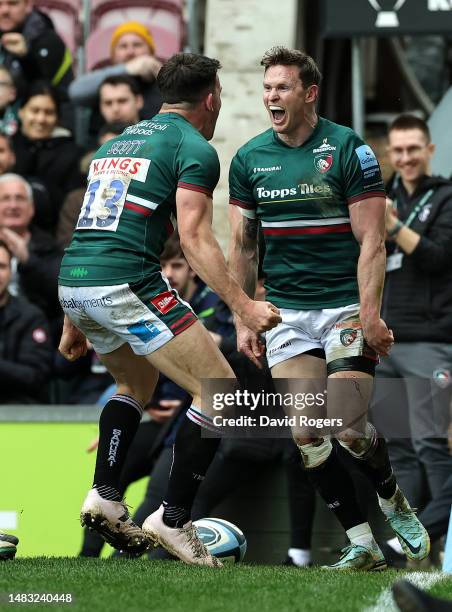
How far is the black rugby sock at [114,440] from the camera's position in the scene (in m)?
6.85

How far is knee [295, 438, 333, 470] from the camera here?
273 inches

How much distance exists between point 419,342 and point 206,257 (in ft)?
9.07

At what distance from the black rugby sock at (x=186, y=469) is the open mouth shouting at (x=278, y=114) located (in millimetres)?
1567

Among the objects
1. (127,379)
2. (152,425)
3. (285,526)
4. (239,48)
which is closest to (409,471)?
(285,526)

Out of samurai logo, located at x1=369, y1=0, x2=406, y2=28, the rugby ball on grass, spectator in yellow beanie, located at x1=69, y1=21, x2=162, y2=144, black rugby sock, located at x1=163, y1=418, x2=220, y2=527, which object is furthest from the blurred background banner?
black rugby sock, located at x1=163, y1=418, x2=220, y2=527

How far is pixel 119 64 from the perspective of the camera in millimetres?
12102

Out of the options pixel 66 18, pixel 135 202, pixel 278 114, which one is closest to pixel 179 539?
pixel 135 202

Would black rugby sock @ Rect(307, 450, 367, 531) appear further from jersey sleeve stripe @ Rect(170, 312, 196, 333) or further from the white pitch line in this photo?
jersey sleeve stripe @ Rect(170, 312, 196, 333)

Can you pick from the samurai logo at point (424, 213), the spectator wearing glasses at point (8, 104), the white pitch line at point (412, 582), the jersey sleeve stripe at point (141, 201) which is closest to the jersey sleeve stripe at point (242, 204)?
the jersey sleeve stripe at point (141, 201)

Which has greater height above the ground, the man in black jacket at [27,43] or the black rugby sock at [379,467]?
the man in black jacket at [27,43]

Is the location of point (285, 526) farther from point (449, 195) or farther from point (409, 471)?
point (449, 195)

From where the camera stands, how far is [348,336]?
272 inches

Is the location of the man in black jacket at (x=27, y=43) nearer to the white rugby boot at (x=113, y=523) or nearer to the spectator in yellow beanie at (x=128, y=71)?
the spectator in yellow beanie at (x=128, y=71)

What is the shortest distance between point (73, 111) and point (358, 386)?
6.51 metres
